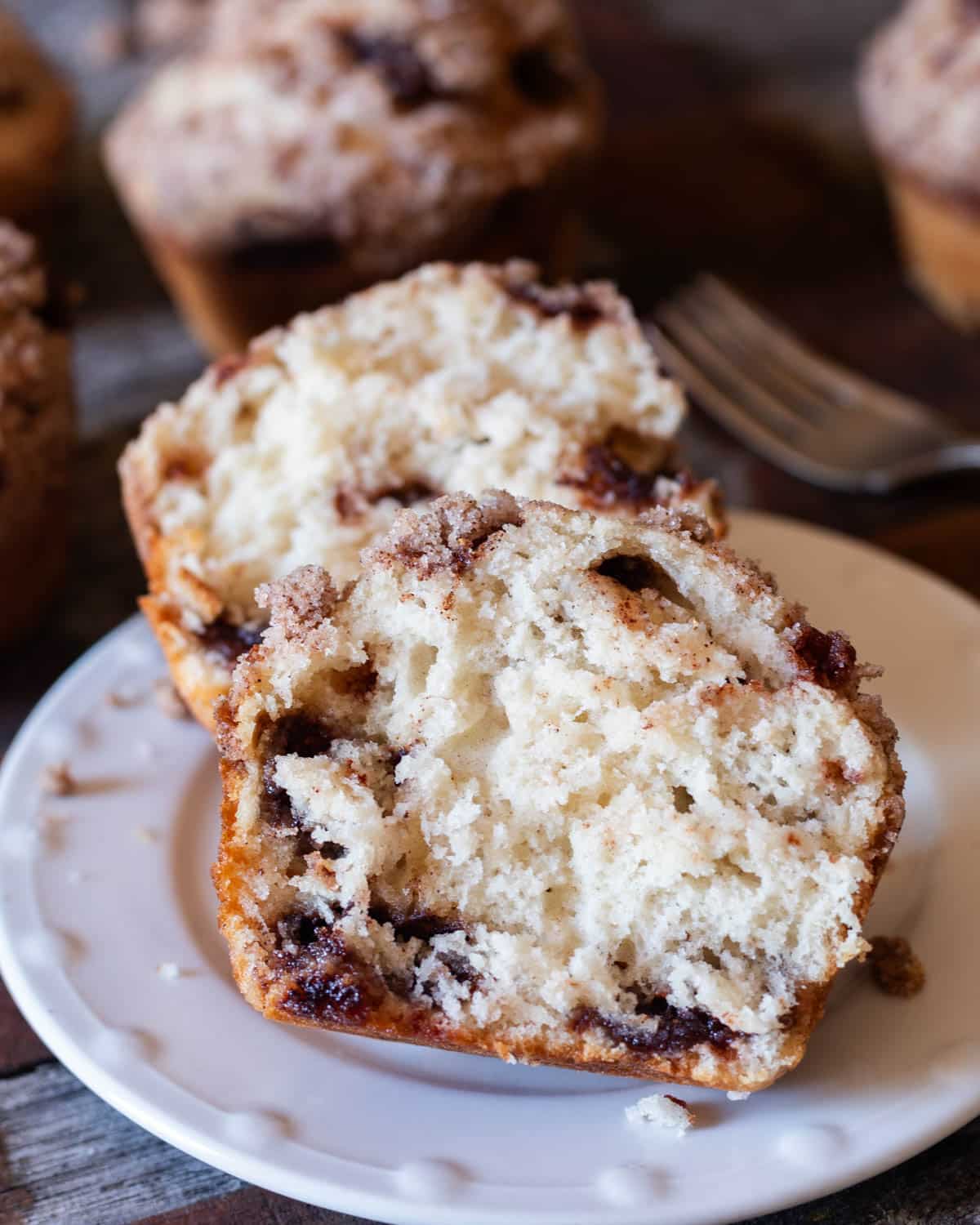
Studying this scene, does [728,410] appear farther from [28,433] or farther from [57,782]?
[57,782]

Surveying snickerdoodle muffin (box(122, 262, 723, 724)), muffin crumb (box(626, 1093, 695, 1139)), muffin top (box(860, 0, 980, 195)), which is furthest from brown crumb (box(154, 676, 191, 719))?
muffin top (box(860, 0, 980, 195))

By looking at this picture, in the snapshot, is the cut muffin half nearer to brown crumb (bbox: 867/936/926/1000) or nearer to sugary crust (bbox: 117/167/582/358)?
brown crumb (bbox: 867/936/926/1000)

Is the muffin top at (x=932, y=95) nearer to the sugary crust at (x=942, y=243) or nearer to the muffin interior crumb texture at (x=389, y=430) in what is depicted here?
the sugary crust at (x=942, y=243)

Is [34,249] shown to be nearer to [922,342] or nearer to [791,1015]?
[791,1015]

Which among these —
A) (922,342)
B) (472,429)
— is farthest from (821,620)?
(922,342)

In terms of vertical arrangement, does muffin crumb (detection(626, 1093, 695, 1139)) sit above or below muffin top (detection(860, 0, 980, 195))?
above

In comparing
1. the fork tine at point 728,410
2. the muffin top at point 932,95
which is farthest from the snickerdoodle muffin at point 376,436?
the muffin top at point 932,95
